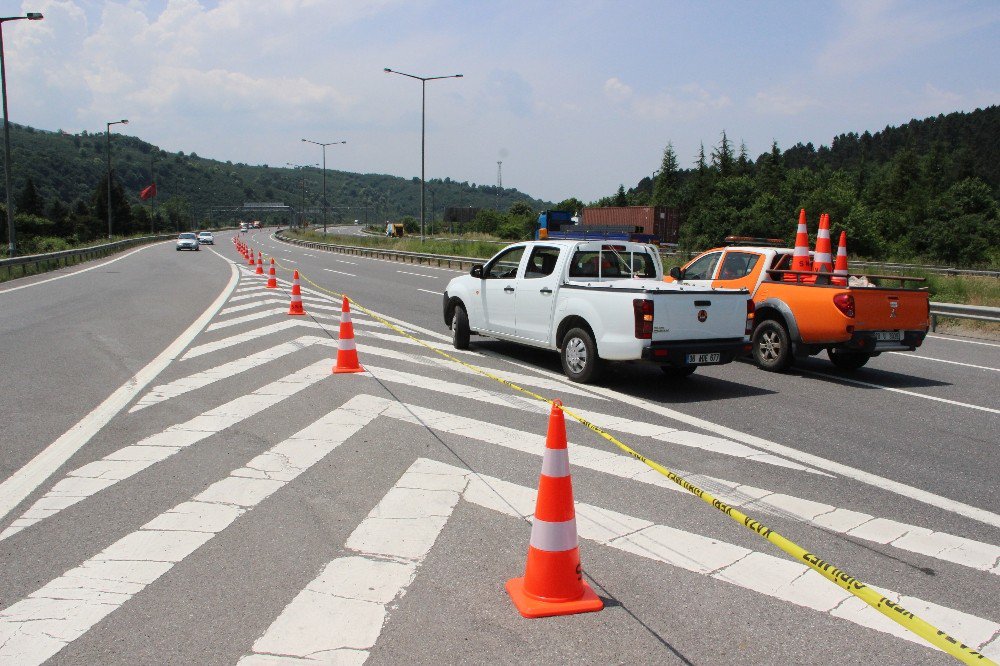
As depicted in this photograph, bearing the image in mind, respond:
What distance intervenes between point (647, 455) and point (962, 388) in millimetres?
5803

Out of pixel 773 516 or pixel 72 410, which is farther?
pixel 72 410

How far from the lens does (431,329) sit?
15000 mm

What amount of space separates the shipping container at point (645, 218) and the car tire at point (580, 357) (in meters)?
41.6

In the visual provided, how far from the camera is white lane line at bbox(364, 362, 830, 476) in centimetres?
674

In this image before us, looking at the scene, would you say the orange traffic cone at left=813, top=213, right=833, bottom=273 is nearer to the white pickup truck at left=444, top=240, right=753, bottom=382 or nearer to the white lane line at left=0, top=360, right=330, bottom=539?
the white pickup truck at left=444, top=240, right=753, bottom=382

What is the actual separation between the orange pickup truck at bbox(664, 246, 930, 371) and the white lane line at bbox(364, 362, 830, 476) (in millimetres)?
3540

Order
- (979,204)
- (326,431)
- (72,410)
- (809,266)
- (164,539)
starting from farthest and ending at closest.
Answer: (979,204)
(809,266)
(72,410)
(326,431)
(164,539)

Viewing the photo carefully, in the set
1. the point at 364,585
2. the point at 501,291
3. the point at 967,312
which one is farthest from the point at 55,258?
the point at 364,585

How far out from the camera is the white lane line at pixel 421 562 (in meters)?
3.58

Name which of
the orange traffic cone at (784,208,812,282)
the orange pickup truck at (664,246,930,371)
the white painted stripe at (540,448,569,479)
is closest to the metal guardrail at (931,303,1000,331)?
the orange pickup truck at (664,246,930,371)

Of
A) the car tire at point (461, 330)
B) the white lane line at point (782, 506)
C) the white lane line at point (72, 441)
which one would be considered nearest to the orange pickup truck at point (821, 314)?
the car tire at point (461, 330)

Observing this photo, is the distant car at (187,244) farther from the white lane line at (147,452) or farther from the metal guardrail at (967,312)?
the white lane line at (147,452)

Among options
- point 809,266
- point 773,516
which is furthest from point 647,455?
point 809,266

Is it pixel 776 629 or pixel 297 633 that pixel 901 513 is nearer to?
pixel 776 629
